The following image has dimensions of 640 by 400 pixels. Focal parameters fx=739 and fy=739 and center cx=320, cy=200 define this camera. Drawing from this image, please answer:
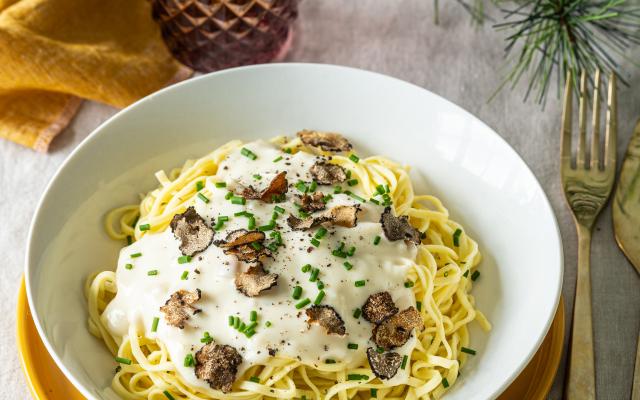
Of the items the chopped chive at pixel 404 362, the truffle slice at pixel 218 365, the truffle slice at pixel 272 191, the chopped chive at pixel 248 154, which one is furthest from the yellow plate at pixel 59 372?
the chopped chive at pixel 248 154

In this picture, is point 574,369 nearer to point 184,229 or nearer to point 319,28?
point 184,229

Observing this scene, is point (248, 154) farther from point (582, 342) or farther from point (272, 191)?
point (582, 342)

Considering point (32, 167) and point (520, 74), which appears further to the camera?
point (520, 74)

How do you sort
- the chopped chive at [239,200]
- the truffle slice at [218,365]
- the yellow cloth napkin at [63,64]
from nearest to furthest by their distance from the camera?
the truffle slice at [218,365]
the chopped chive at [239,200]
the yellow cloth napkin at [63,64]

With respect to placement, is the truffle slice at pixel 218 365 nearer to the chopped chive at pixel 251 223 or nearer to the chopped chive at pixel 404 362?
the chopped chive at pixel 251 223

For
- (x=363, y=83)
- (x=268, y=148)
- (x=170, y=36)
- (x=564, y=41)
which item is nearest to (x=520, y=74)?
(x=564, y=41)

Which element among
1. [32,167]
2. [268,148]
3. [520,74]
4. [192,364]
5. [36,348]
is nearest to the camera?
[192,364]
